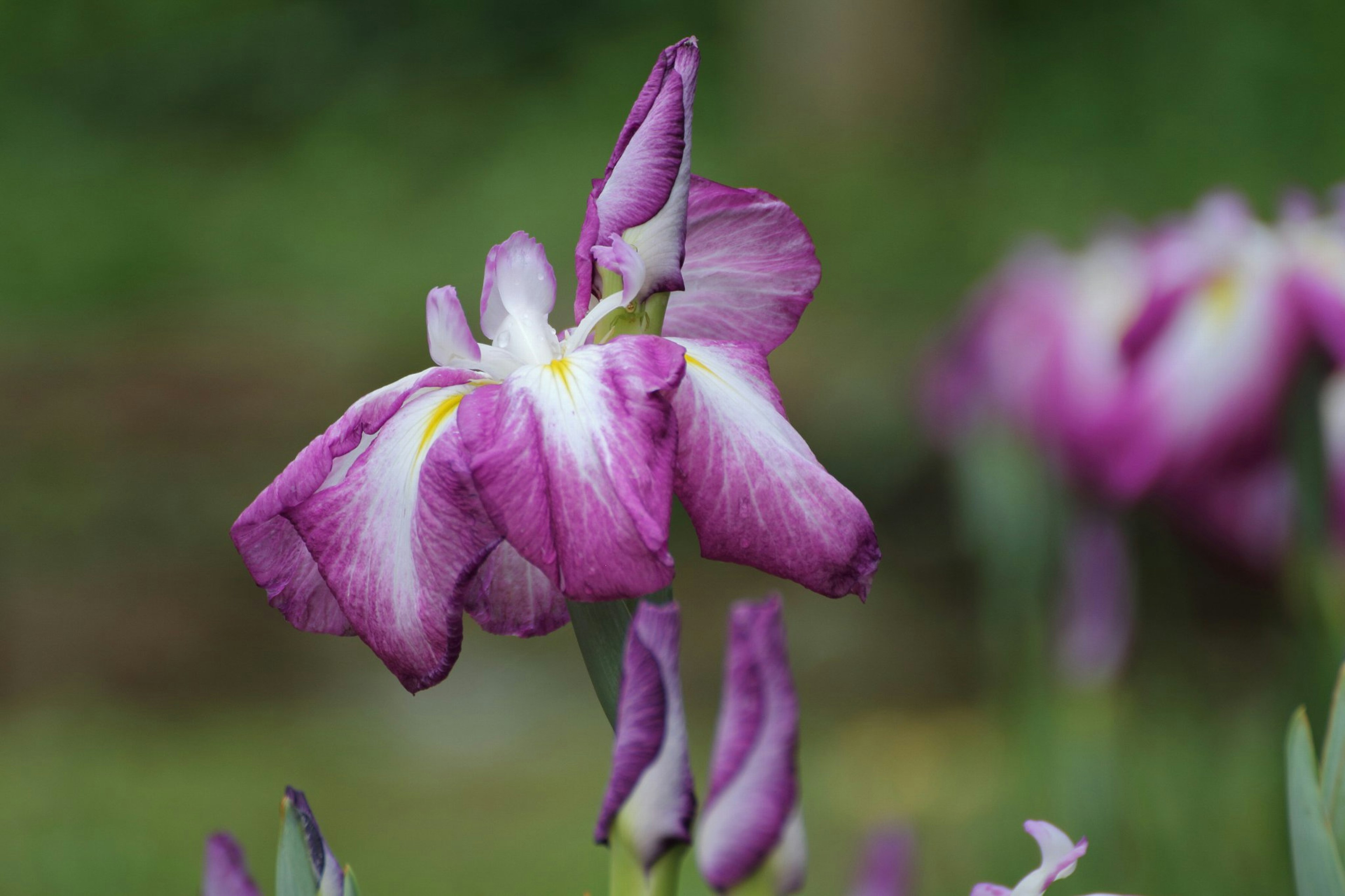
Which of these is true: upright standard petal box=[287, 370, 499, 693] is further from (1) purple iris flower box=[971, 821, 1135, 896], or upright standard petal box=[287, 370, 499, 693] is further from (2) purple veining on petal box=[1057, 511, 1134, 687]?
(2) purple veining on petal box=[1057, 511, 1134, 687]

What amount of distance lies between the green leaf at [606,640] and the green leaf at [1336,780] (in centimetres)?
15

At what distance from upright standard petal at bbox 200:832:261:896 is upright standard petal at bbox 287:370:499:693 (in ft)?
0.19

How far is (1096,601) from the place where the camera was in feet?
3.15

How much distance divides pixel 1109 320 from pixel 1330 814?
2.29ft

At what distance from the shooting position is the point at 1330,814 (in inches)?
11.6

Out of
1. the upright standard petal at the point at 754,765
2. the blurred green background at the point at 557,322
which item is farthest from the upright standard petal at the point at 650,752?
the blurred green background at the point at 557,322

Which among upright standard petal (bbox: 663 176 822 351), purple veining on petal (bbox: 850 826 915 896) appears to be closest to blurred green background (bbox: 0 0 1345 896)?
purple veining on petal (bbox: 850 826 915 896)

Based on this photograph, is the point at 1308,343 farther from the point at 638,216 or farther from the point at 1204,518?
the point at 638,216

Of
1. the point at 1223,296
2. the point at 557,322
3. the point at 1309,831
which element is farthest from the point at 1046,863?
the point at 557,322

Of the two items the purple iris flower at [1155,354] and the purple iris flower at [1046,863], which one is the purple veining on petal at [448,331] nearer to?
the purple iris flower at [1046,863]

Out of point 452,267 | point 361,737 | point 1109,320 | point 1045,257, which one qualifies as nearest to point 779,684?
point 1109,320

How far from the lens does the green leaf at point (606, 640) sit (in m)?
0.26

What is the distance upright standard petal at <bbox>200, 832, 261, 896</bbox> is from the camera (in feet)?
0.90

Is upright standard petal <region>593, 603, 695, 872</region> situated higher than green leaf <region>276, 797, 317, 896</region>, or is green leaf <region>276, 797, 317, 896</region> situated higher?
upright standard petal <region>593, 603, 695, 872</region>
